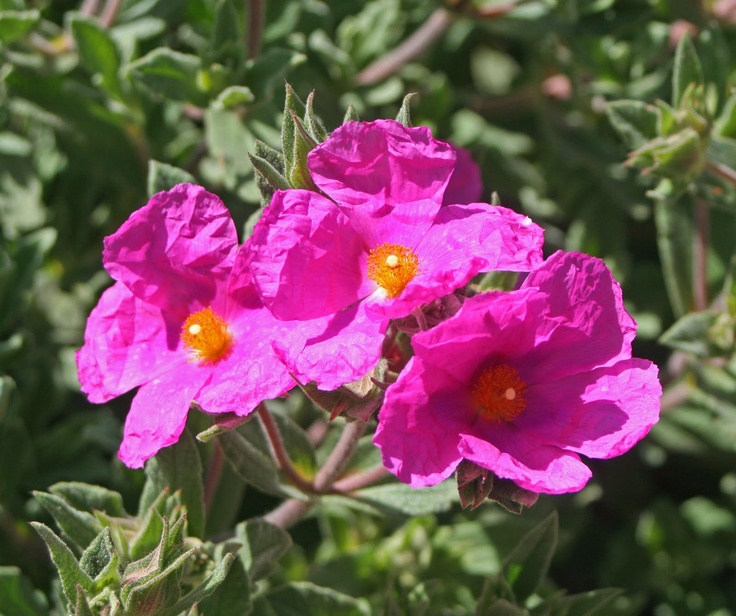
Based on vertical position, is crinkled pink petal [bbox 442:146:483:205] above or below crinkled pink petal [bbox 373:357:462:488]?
below

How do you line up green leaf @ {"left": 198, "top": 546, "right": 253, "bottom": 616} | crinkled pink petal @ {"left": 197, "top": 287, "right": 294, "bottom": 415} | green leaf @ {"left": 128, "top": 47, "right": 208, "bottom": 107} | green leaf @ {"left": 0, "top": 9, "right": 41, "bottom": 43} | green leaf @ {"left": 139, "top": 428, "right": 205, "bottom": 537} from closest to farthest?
crinkled pink petal @ {"left": 197, "top": 287, "right": 294, "bottom": 415}
green leaf @ {"left": 198, "top": 546, "right": 253, "bottom": 616}
green leaf @ {"left": 139, "top": 428, "right": 205, "bottom": 537}
green leaf @ {"left": 128, "top": 47, "right": 208, "bottom": 107}
green leaf @ {"left": 0, "top": 9, "right": 41, "bottom": 43}

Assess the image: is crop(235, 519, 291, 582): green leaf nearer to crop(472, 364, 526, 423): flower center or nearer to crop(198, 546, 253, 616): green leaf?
crop(198, 546, 253, 616): green leaf

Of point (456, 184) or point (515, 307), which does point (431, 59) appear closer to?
point (456, 184)

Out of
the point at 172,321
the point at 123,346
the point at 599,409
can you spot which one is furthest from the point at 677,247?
the point at 123,346

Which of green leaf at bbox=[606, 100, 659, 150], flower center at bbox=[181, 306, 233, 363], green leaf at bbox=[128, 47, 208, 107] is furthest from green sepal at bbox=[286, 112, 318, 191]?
green leaf at bbox=[606, 100, 659, 150]

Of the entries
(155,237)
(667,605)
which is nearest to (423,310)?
(155,237)

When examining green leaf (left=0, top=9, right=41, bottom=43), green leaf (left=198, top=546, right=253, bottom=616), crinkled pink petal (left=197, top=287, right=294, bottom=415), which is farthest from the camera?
green leaf (left=0, top=9, right=41, bottom=43)

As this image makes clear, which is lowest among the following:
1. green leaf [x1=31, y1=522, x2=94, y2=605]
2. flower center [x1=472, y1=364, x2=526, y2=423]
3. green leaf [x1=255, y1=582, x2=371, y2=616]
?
green leaf [x1=255, y1=582, x2=371, y2=616]

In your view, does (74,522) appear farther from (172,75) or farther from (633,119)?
(633,119)

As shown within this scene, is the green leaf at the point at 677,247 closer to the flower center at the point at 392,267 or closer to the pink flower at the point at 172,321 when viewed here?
the flower center at the point at 392,267
